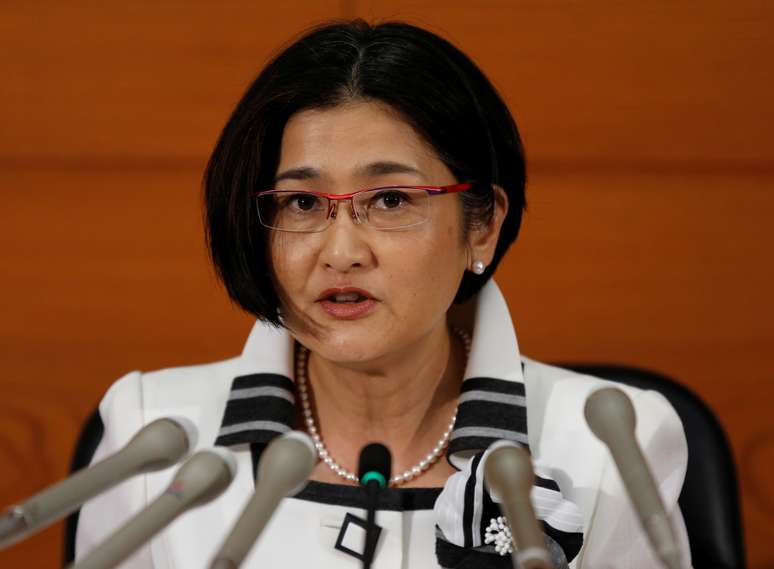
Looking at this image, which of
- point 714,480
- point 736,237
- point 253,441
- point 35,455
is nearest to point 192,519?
point 253,441

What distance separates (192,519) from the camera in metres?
1.48

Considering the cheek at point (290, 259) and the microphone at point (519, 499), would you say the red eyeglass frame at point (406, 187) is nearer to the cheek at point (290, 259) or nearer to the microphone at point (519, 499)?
the cheek at point (290, 259)

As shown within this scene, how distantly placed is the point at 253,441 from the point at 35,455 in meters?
0.93

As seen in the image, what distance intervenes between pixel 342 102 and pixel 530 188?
2.98 feet

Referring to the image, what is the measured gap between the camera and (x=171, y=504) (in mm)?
797

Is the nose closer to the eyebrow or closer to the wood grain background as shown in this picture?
the eyebrow

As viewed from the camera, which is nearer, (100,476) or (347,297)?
(100,476)

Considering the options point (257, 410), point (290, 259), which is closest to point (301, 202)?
point (290, 259)

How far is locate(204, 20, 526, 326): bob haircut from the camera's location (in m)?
1.35

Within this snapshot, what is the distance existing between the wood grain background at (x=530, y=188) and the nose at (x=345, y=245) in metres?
0.92

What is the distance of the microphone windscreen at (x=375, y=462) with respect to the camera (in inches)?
38.4

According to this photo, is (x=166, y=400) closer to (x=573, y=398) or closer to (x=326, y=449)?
(x=326, y=449)

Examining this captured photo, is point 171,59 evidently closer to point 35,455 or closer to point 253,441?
point 35,455

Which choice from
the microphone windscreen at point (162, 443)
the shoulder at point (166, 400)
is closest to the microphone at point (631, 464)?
the microphone windscreen at point (162, 443)
